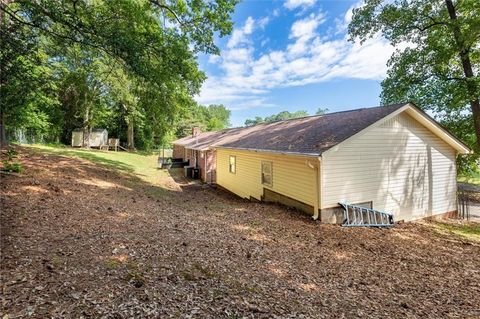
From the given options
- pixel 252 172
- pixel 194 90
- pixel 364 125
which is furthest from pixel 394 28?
pixel 194 90

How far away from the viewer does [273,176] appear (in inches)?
442

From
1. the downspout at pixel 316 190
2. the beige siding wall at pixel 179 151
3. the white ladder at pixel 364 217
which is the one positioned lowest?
the white ladder at pixel 364 217

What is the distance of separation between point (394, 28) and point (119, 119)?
121ft

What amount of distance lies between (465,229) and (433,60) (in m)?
10.2

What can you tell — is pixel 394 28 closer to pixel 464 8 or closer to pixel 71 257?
pixel 464 8

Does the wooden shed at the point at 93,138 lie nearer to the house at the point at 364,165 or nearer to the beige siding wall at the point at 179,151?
the beige siding wall at the point at 179,151

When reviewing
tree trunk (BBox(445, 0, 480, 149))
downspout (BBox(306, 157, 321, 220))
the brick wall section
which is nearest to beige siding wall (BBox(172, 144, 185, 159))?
the brick wall section

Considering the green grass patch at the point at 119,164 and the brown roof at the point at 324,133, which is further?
the green grass patch at the point at 119,164

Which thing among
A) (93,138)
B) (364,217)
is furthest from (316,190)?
(93,138)

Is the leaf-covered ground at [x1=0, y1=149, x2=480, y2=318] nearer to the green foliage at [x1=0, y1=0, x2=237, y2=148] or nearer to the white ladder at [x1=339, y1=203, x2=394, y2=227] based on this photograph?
the white ladder at [x1=339, y1=203, x2=394, y2=227]

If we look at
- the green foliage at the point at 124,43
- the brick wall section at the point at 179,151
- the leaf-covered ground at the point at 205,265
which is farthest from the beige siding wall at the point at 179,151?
the leaf-covered ground at the point at 205,265

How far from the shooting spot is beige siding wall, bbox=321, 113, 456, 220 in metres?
9.04

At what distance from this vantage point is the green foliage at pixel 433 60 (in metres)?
13.9

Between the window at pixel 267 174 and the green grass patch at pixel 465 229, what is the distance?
6.68 m
